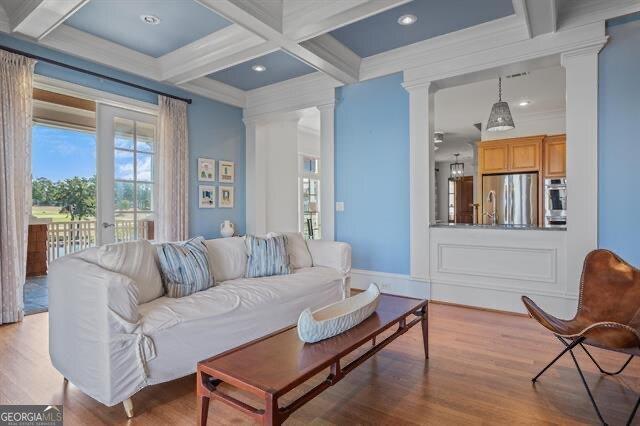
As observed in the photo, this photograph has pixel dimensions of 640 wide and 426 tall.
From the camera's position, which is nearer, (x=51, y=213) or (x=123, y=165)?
(x=123, y=165)

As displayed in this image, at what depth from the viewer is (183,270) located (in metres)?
2.50

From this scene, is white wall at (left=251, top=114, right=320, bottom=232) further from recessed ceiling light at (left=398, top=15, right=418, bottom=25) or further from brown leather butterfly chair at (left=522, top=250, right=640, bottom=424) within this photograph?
brown leather butterfly chair at (left=522, top=250, right=640, bottom=424)

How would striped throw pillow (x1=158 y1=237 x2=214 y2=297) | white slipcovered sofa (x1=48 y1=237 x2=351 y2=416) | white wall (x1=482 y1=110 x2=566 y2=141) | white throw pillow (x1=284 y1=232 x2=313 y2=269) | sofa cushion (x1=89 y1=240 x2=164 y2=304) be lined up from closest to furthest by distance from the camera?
white slipcovered sofa (x1=48 y1=237 x2=351 y2=416), sofa cushion (x1=89 y1=240 x2=164 y2=304), striped throw pillow (x1=158 y1=237 x2=214 y2=297), white throw pillow (x1=284 y1=232 x2=313 y2=269), white wall (x1=482 y1=110 x2=566 y2=141)

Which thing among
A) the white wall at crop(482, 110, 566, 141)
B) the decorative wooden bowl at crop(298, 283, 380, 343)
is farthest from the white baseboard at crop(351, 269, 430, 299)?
the white wall at crop(482, 110, 566, 141)

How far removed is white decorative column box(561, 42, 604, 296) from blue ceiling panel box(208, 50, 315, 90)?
2.69 meters

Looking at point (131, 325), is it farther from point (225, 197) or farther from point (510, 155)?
point (510, 155)

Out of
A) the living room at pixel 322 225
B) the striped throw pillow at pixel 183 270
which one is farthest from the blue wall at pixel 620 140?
the striped throw pillow at pixel 183 270

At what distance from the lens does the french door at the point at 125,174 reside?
12.7 ft

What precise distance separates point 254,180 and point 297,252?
2.06m

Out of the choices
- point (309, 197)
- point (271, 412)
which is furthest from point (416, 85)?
point (309, 197)

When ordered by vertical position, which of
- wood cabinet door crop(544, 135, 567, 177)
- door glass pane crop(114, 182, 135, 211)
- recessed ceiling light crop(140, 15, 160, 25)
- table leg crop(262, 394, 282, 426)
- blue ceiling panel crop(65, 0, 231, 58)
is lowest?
table leg crop(262, 394, 282, 426)

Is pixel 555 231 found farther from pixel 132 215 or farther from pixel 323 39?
pixel 132 215

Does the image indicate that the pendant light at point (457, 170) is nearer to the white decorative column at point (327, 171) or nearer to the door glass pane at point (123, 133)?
the white decorative column at point (327, 171)

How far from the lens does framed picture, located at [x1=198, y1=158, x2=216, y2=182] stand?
186 inches
